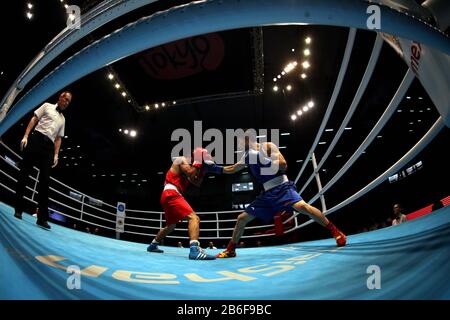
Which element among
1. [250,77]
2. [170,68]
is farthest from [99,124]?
[250,77]

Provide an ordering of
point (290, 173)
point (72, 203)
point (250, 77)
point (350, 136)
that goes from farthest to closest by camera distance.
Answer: point (72, 203)
point (290, 173)
point (350, 136)
point (250, 77)

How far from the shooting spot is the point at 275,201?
236 centimetres

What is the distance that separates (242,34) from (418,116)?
8763 millimetres

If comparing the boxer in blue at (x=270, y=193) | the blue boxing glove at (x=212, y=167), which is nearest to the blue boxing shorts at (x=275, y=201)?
the boxer in blue at (x=270, y=193)

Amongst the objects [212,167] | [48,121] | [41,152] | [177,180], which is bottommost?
[177,180]

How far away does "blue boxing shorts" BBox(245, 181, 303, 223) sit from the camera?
232 cm

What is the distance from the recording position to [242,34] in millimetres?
4969

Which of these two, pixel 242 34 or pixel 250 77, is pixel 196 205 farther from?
pixel 242 34

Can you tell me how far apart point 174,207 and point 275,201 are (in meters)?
1.09

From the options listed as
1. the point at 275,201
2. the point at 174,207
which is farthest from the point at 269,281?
the point at 174,207

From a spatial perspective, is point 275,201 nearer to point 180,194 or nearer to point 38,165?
point 180,194

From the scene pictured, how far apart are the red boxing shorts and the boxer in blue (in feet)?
1.58

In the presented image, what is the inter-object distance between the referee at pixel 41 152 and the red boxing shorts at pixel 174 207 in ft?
4.25
